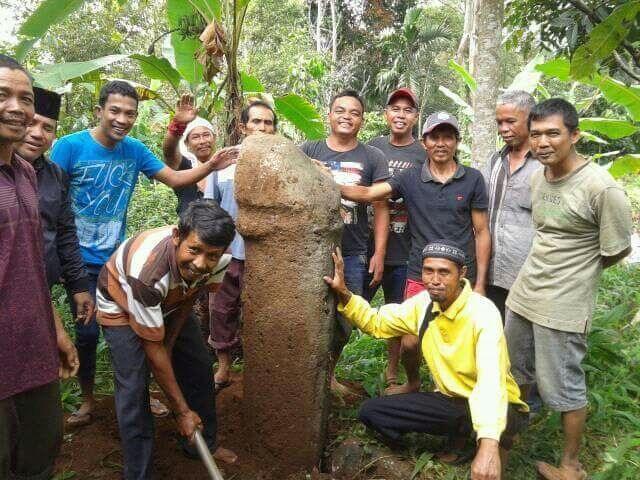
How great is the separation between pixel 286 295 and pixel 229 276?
93 cm

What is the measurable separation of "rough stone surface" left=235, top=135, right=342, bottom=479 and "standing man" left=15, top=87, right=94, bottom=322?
97cm

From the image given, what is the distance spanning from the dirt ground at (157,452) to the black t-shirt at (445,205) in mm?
1278

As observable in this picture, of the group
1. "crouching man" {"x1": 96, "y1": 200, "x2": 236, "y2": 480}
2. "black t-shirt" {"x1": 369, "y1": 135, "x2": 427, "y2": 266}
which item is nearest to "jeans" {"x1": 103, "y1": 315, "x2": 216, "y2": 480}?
"crouching man" {"x1": 96, "y1": 200, "x2": 236, "y2": 480}

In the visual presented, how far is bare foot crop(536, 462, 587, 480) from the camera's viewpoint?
2658 mm

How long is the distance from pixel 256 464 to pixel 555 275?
1.82 metres

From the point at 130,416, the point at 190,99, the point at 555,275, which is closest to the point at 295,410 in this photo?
the point at 130,416

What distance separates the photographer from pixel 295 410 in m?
2.61

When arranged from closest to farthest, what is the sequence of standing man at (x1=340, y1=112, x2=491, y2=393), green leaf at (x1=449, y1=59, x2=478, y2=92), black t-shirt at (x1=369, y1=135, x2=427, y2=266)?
standing man at (x1=340, y1=112, x2=491, y2=393) < black t-shirt at (x1=369, y1=135, x2=427, y2=266) < green leaf at (x1=449, y1=59, x2=478, y2=92)

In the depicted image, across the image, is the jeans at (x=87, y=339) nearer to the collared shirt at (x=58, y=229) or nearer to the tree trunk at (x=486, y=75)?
the collared shirt at (x=58, y=229)

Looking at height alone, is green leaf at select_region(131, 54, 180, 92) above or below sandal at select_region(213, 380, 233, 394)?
above

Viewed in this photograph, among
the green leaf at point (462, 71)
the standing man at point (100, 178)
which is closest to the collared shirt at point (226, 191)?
the standing man at point (100, 178)

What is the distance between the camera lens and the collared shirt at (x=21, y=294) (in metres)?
1.85

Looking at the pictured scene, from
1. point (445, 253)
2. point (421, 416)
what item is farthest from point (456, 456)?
point (445, 253)

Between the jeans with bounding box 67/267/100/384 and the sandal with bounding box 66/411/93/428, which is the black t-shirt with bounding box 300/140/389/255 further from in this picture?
the sandal with bounding box 66/411/93/428
